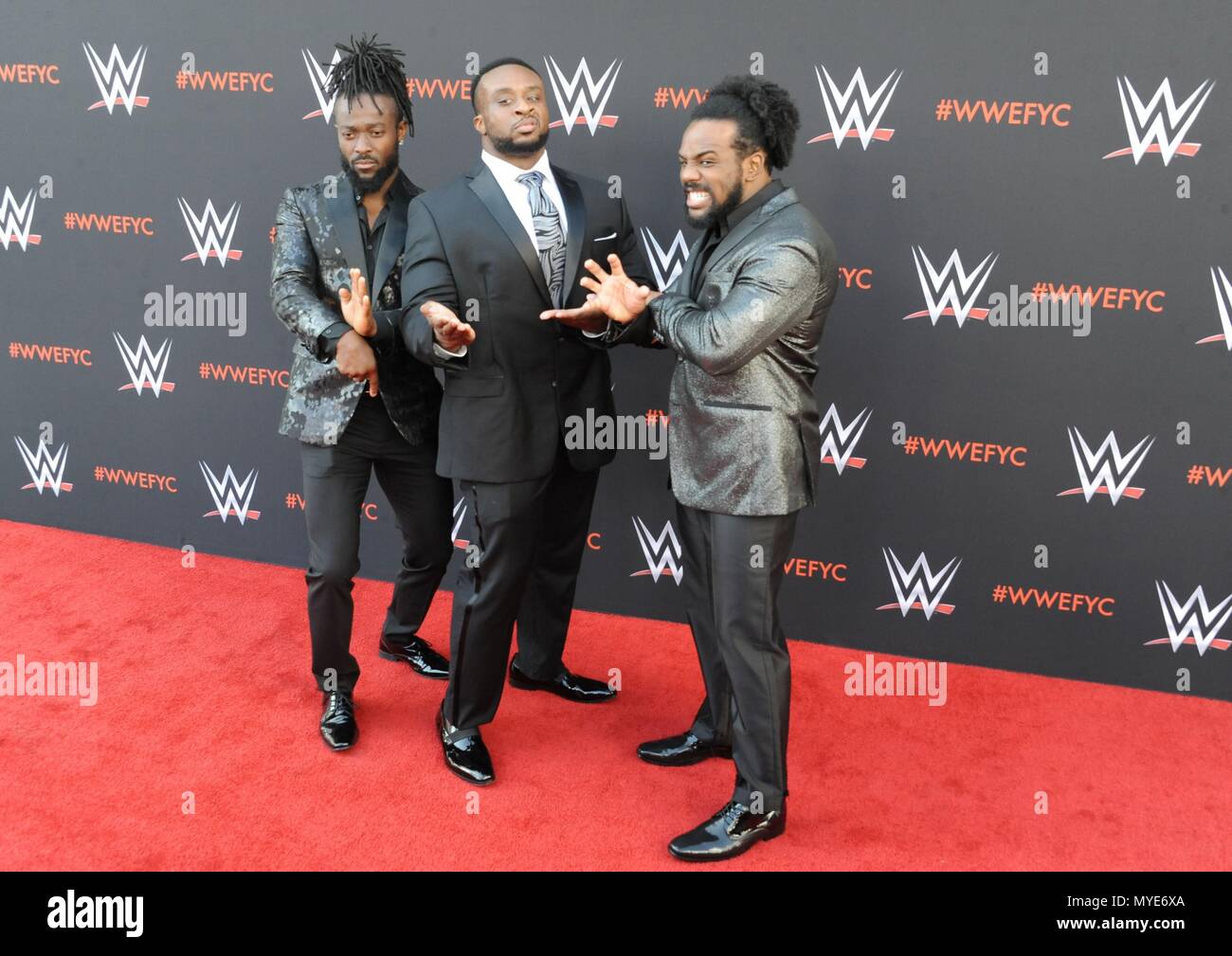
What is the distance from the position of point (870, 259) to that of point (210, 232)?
2402mm

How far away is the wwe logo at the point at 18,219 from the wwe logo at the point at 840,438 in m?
3.14

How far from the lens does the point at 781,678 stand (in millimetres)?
2404

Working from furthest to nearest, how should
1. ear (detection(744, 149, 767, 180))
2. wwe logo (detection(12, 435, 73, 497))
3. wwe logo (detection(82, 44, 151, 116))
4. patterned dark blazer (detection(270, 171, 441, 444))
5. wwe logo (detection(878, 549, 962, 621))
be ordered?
wwe logo (detection(12, 435, 73, 497)) < wwe logo (detection(82, 44, 151, 116)) < wwe logo (detection(878, 549, 962, 621)) < patterned dark blazer (detection(270, 171, 441, 444)) < ear (detection(744, 149, 767, 180))

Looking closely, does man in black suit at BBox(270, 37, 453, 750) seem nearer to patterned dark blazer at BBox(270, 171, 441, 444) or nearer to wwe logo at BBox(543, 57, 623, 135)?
patterned dark blazer at BBox(270, 171, 441, 444)

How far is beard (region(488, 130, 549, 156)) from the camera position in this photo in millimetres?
2570

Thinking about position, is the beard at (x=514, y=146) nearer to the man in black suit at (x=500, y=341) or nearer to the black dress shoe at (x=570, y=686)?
the man in black suit at (x=500, y=341)

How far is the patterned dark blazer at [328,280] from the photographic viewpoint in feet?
9.05

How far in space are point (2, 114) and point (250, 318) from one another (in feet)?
4.16

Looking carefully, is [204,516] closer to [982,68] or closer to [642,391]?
→ [642,391]

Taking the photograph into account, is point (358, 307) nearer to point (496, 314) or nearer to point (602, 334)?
point (496, 314)

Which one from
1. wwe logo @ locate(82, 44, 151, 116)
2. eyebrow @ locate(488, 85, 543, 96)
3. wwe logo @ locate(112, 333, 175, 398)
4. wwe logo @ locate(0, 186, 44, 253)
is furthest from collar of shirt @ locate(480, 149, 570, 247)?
wwe logo @ locate(0, 186, 44, 253)

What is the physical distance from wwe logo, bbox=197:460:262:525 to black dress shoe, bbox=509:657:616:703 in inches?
58.0

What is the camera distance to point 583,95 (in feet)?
11.0

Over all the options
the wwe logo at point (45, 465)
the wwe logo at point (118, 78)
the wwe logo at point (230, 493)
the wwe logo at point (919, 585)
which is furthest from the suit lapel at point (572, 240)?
the wwe logo at point (45, 465)
